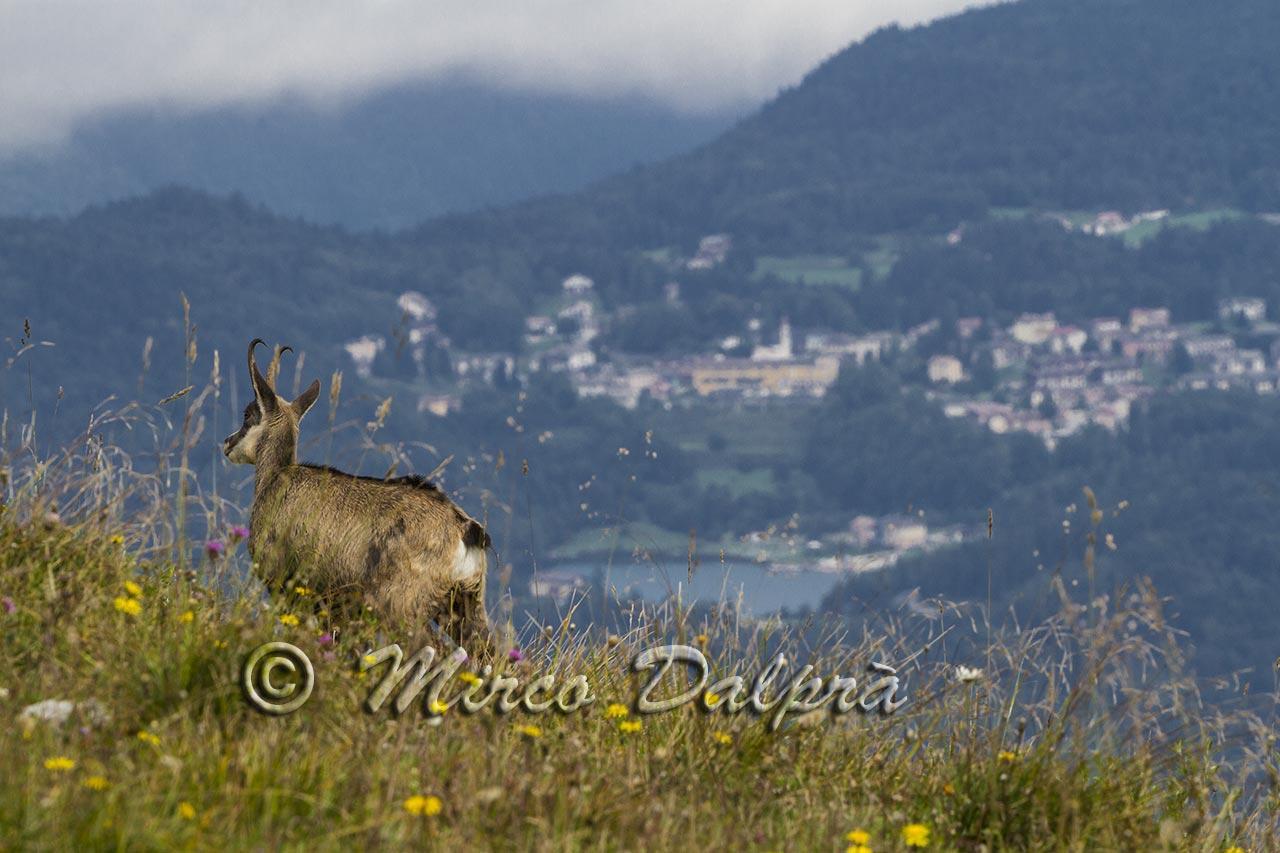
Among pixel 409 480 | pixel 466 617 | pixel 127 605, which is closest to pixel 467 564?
pixel 466 617

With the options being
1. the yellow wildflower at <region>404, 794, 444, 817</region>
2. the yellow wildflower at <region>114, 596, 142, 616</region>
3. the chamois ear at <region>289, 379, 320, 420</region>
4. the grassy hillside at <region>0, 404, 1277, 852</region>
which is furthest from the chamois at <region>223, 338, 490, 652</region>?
the yellow wildflower at <region>404, 794, 444, 817</region>

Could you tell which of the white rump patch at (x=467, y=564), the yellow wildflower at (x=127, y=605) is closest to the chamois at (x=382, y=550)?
the white rump patch at (x=467, y=564)

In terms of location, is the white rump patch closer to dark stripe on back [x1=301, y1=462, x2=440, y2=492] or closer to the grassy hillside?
the grassy hillside

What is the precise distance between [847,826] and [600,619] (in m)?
1.94

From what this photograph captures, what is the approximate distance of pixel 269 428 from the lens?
6766 mm

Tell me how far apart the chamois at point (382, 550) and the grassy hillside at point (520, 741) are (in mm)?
173

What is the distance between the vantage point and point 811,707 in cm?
538

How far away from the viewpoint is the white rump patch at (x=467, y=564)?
6160 mm

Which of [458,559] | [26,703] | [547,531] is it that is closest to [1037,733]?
[458,559]

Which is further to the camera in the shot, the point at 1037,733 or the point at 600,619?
the point at 600,619

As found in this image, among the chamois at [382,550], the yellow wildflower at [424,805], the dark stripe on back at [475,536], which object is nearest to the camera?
the yellow wildflower at [424,805]

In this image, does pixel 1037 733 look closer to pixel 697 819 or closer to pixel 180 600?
pixel 697 819

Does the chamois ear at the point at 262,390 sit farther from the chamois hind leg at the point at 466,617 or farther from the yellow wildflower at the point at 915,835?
the yellow wildflower at the point at 915,835

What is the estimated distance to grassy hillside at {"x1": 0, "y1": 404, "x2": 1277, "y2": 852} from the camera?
3.93 meters
